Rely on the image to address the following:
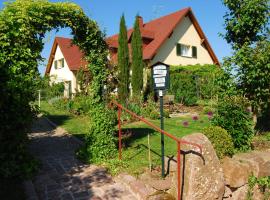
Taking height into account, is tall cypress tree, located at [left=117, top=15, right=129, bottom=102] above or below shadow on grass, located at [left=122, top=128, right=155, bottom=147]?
above

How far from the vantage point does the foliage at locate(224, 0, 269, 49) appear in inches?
374

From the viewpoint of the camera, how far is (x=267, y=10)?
959cm

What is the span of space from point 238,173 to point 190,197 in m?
1.58

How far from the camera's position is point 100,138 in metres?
7.77

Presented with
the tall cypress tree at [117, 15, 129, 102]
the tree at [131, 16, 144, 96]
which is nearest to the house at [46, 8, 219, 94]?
the tall cypress tree at [117, 15, 129, 102]

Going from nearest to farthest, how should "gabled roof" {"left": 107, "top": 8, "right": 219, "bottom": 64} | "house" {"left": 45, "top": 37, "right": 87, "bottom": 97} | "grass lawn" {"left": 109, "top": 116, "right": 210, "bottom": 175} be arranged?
"grass lawn" {"left": 109, "top": 116, "right": 210, "bottom": 175}
"gabled roof" {"left": 107, "top": 8, "right": 219, "bottom": 64}
"house" {"left": 45, "top": 37, "right": 87, "bottom": 97}

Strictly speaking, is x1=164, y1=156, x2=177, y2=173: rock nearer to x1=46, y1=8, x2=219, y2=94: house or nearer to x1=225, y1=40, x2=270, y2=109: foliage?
x1=225, y1=40, x2=270, y2=109: foliage

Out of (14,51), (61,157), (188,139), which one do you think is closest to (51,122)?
(61,157)

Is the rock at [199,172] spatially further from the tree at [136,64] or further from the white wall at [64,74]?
the white wall at [64,74]

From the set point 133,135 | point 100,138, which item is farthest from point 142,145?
point 100,138

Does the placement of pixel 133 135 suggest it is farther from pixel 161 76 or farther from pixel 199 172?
pixel 199 172

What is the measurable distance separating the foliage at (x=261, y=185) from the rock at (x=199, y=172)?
1212 mm

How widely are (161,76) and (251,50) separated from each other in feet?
14.3

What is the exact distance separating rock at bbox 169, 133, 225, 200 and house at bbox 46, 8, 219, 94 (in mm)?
18150
